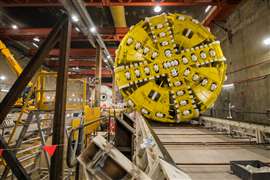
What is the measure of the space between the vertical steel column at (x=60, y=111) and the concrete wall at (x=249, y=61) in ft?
13.5

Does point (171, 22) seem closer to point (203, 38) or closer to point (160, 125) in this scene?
point (203, 38)

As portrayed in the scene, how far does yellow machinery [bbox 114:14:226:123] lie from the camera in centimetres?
215

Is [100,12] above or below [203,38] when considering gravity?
above

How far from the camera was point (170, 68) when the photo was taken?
214 centimetres

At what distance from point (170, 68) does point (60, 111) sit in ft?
5.27

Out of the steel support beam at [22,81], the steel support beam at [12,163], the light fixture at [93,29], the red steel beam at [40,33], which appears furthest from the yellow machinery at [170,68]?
the red steel beam at [40,33]

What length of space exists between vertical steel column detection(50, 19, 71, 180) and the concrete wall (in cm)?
412

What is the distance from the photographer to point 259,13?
4027 mm

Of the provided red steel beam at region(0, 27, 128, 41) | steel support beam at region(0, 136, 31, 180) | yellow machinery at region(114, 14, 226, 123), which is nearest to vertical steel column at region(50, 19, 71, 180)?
steel support beam at region(0, 136, 31, 180)

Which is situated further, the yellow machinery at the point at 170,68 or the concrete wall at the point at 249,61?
the concrete wall at the point at 249,61

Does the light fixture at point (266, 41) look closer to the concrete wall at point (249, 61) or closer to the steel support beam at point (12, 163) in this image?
the concrete wall at point (249, 61)

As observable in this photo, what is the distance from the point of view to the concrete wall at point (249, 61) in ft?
12.9

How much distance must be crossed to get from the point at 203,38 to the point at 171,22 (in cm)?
49

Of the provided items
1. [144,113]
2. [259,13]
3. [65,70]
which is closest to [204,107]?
[144,113]
